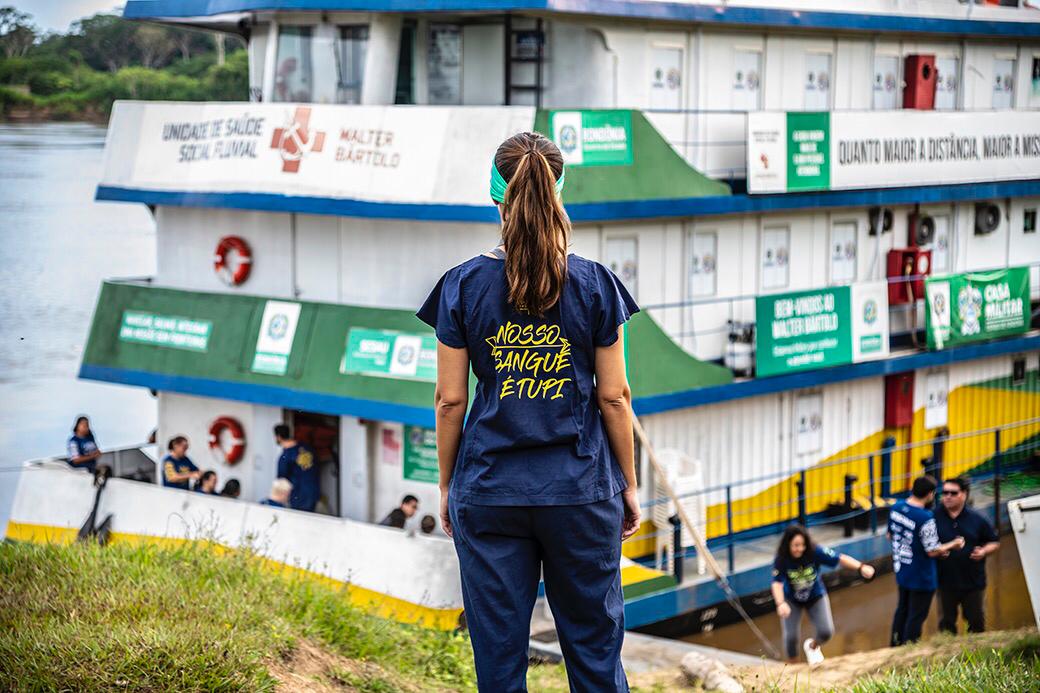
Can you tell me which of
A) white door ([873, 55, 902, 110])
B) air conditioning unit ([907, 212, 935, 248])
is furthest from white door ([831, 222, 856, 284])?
white door ([873, 55, 902, 110])

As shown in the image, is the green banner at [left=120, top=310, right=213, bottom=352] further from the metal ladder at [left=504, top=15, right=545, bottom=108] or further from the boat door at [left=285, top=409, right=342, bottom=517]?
the metal ladder at [left=504, top=15, right=545, bottom=108]

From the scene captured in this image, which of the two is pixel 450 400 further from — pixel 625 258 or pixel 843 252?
pixel 843 252

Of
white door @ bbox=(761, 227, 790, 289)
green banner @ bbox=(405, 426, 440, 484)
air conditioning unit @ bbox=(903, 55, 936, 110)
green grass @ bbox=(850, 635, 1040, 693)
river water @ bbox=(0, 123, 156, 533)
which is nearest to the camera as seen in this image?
green grass @ bbox=(850, 635, 1040, 693)

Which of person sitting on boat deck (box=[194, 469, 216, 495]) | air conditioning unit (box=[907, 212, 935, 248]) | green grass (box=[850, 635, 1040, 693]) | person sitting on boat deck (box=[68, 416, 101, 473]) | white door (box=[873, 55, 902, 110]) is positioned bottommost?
person sitting on boat deck (box=[194, 469, 216, 495])

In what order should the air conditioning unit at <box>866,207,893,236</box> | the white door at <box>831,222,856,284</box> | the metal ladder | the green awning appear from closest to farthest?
the green awning < the metal ladder < the white door at <box>831,222,856,284</box> < the air conditioning unit at <box>866,207,893,236</box>

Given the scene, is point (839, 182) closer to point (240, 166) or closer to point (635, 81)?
point (635, 81)

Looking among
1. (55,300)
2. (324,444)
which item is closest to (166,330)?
(324,444)

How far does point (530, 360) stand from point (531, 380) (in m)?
0.06

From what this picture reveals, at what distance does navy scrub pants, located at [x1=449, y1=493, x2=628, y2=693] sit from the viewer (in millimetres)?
4234

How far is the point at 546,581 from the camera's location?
434cm

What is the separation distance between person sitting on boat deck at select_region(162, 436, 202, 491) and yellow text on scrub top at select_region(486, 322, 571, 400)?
1071 cm

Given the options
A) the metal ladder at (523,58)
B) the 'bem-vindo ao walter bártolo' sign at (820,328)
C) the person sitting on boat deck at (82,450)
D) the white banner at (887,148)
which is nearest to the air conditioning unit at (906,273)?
the 'bem-vindo ao walter bártolo' sign at (820,328)

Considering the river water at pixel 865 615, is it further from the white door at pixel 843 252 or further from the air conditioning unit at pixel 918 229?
the air conditioning unit at pixel 918 229

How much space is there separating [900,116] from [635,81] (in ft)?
12.0
